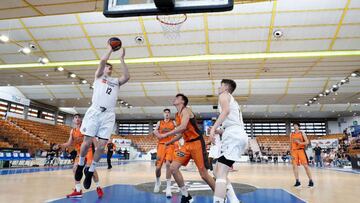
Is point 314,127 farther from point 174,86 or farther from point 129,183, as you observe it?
point 129,183

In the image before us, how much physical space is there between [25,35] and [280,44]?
11271mm

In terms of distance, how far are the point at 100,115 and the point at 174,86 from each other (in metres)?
16.0

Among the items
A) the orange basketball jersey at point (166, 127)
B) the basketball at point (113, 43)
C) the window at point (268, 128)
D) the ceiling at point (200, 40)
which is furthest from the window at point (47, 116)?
the basketball at point (113, 43)

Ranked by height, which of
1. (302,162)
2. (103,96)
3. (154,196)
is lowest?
(154,196)

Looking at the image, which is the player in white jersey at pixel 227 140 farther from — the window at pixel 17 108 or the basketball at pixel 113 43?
the window at pixel 17 108

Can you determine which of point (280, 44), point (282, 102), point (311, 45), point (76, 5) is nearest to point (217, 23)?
point (280, 44)

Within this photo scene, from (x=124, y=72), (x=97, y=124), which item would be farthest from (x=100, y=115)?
(x=124, y=72)

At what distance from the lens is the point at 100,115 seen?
3.96m

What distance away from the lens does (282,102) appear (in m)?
23.3

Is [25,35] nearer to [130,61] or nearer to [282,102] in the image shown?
[130,61]

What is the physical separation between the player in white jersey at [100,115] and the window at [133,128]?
33.0 metres

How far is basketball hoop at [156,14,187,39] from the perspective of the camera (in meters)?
8.55

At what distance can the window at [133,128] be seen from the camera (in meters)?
37.0

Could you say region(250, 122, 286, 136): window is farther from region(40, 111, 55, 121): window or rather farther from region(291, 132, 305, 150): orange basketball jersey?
region(291, 132, 305, 150): orange basketball jersey
